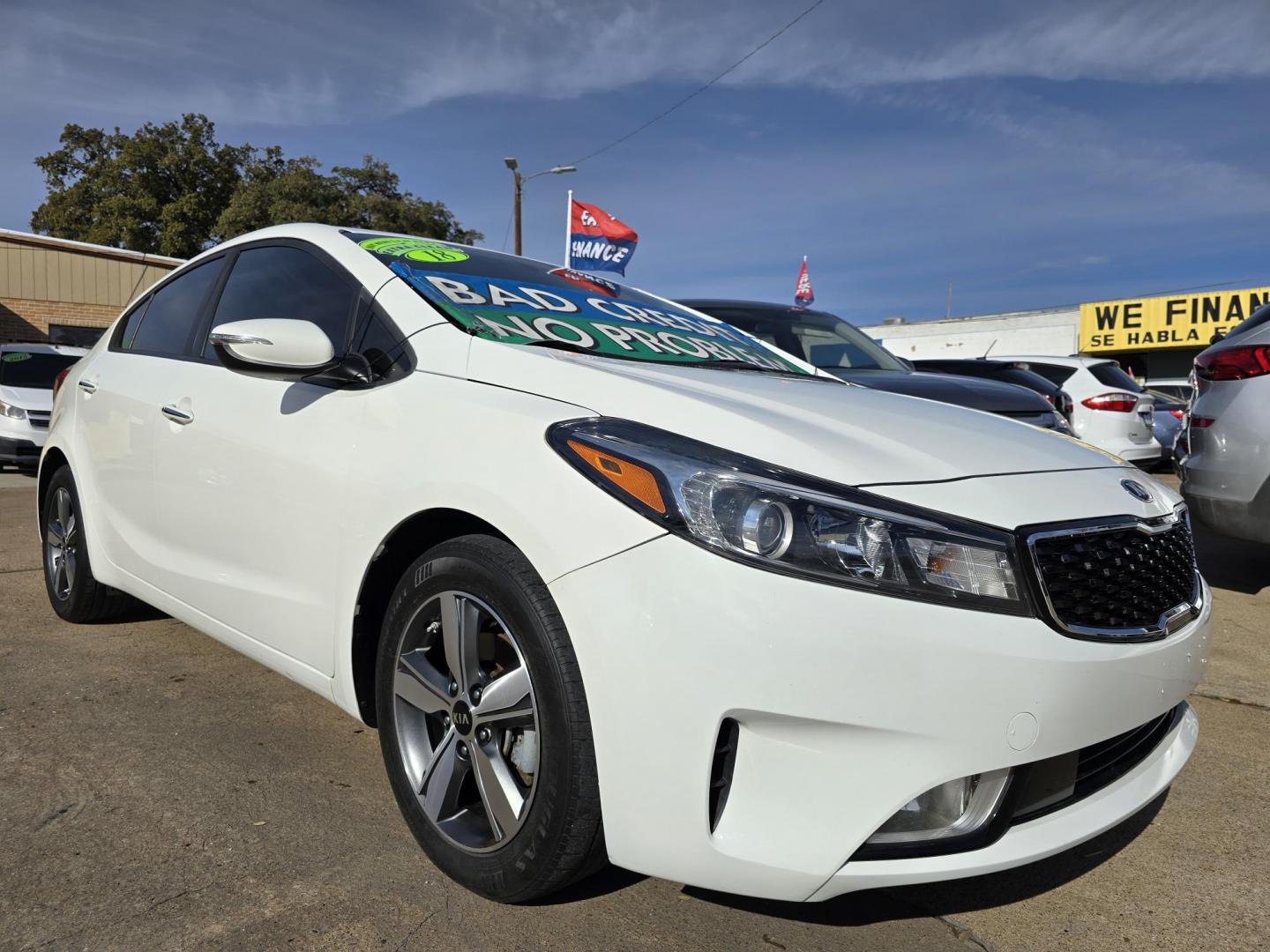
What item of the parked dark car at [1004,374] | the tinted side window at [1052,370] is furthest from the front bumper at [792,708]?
the tinted side window at [1052,370]

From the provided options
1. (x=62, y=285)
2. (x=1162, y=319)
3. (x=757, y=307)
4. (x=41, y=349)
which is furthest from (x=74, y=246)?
(x=1162, y=319)

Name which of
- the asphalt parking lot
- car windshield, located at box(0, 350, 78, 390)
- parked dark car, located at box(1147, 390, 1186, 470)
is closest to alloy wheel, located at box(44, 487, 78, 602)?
the asphalt parking lot

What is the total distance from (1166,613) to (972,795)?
0.63m

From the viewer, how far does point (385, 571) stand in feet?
7.18

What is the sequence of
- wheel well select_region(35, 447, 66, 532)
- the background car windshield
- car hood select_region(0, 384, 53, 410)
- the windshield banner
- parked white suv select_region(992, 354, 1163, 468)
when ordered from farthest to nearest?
car hood select_region(0, 384, 53, 410)
parked white suv select_region(992, 354, 1163, 468)
the background car windshield
wheel well select_region(35, 447, 66, 532)
the windshield banner

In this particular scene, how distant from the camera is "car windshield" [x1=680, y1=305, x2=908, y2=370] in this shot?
581 centimetres

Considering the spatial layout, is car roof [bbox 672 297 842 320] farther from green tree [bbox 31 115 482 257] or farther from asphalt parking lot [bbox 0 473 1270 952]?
green tree [bbox 31 115 482 257]

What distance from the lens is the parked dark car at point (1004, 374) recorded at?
316 inches

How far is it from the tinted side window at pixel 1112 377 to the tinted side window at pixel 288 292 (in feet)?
30.4

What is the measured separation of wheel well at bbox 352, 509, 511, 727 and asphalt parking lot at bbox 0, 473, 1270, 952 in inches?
14.8

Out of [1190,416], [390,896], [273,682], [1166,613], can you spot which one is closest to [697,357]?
[1166,613]

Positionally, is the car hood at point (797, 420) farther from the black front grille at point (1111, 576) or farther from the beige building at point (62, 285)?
the beige building at point (62, 285)

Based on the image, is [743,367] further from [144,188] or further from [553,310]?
[144,188]

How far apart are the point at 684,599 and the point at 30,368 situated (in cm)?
1246
